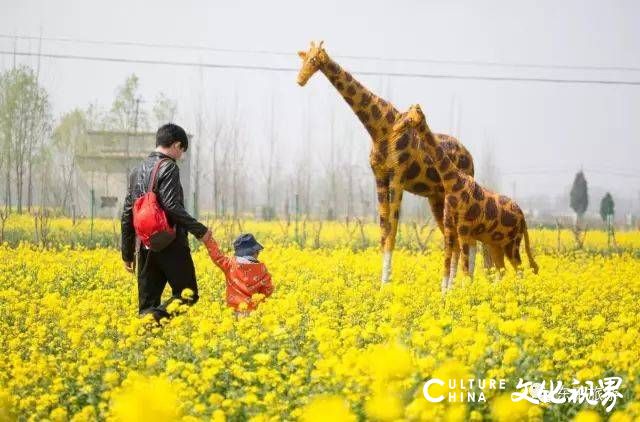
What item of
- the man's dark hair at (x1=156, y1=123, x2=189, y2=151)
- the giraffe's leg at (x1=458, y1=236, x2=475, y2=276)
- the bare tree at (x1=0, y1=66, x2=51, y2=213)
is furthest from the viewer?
the bare tree at (x1=0, y1=66, x2=51, y2=213)

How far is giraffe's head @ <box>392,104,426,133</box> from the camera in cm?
805

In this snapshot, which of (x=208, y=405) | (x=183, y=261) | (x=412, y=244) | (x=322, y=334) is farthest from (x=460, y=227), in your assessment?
(x=412, y=244)

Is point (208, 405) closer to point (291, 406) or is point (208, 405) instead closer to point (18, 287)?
point (291, 406)

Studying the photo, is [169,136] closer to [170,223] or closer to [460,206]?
[170,223]

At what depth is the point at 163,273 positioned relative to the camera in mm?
6219

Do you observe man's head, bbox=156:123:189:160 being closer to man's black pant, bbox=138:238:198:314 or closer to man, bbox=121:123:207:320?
man, bbox=121:123:207:320

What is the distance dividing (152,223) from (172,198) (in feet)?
0.83

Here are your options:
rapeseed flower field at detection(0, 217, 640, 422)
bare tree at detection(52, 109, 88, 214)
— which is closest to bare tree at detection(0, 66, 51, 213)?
bare tree at detection(52, 109, 88, 214)

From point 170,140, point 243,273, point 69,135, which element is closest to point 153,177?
point 170,140

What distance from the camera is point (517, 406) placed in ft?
9.03

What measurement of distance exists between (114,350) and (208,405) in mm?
1411

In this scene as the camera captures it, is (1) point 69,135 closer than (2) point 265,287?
No

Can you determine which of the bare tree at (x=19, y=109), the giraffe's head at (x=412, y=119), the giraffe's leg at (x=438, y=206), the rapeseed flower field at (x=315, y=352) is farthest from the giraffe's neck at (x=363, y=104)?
the bare tree at (x=19, y=109)

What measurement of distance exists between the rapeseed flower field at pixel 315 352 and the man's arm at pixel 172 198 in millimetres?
611
